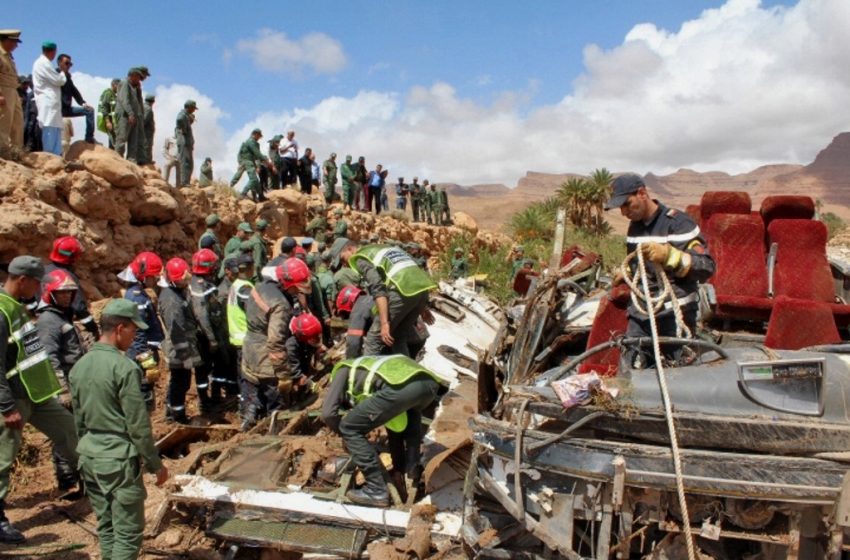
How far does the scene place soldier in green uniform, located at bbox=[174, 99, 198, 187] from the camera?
1173cm

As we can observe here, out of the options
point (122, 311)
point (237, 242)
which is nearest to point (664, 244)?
point (122, 311)

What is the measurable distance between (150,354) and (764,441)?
15.1 ft

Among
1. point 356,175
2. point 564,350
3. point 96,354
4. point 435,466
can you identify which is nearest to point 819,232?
point 564,350

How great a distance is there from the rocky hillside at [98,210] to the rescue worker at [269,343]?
10.2ft

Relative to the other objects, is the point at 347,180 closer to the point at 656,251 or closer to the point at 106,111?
the point at 106,111

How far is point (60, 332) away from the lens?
504 cm

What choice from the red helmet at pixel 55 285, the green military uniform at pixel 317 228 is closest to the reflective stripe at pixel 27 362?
the red helmet at pixel 55 285

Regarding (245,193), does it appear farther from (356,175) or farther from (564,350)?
(564,350)

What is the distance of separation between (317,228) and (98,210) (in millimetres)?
5268

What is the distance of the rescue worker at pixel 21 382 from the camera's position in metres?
4.21

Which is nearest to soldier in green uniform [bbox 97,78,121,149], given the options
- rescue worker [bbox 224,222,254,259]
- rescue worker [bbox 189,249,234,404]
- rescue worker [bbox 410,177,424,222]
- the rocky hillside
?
the rocky hillside

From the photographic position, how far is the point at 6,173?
791cm

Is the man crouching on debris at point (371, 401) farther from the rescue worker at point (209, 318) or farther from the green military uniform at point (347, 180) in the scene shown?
the green military uniform at point (347, 180)

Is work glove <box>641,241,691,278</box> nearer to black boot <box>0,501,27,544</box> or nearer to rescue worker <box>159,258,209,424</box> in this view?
black boot <box>0,501,27,544</box>
